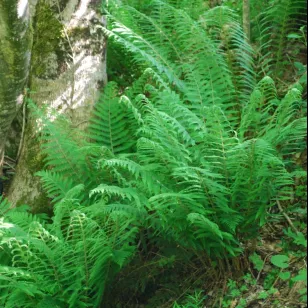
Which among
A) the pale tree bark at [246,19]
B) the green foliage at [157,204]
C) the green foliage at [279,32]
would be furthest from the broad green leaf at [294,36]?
the green foliage at [157,204]

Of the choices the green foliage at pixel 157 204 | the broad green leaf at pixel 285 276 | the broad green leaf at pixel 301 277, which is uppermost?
the green foliage at pixel 157 204

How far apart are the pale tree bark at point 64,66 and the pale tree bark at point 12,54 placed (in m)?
0.19

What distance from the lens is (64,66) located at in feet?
15.5

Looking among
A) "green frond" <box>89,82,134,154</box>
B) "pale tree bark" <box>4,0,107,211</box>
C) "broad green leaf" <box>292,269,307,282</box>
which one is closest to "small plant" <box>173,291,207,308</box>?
"broad green leaf" <box>292,269,307,282</box>

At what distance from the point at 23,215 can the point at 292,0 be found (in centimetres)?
295

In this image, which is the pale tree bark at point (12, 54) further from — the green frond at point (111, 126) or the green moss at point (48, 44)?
the green frond at point (111, 126)

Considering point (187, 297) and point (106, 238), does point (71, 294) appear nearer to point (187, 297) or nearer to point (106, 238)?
point (106, 238)

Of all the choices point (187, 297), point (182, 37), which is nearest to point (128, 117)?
point (182, 37)

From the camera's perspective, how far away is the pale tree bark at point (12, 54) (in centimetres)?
420

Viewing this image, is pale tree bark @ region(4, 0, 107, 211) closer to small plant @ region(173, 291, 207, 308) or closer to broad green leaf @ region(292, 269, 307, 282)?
small plant @ region(173, 291, 207, 308)

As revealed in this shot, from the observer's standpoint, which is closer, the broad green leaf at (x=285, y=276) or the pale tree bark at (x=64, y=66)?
the broad green leaf at (x=285, y=276)

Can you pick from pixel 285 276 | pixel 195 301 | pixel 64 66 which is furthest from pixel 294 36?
pixel 195 301

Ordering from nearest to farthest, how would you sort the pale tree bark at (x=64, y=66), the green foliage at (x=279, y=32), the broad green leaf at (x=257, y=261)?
the broad green leaf at (x=257, y=261), the pale tree bark at (x=64, y=66), the green foliage at (x=279, y=32)

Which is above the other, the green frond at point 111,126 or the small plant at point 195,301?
the green frond at point 111,126
